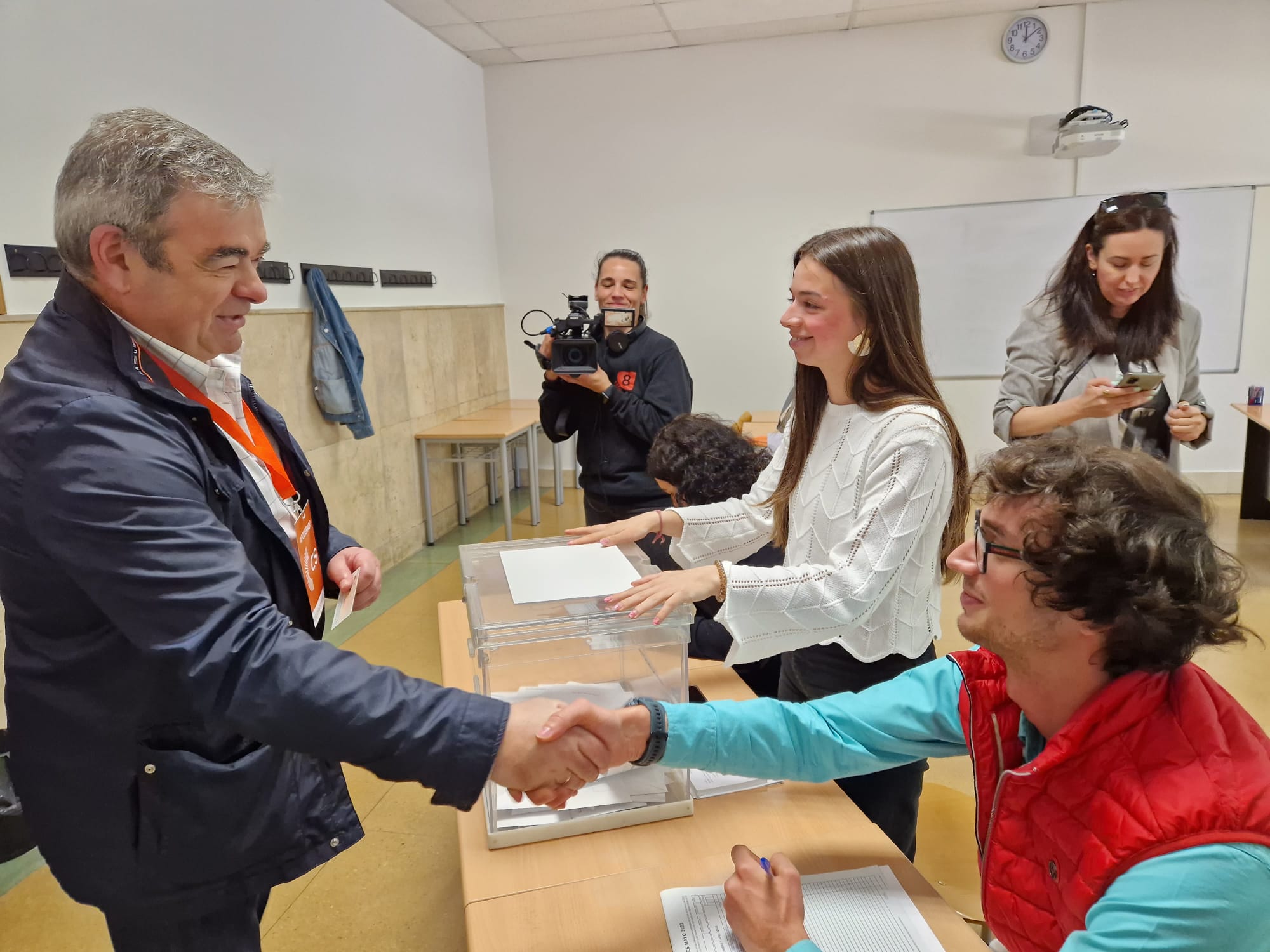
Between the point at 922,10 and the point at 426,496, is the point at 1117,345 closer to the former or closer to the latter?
the point at 426,496

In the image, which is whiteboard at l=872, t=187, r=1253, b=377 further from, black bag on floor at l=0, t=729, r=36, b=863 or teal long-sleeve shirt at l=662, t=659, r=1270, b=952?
black bag on floor at l=0, t=729, r=36, b=863

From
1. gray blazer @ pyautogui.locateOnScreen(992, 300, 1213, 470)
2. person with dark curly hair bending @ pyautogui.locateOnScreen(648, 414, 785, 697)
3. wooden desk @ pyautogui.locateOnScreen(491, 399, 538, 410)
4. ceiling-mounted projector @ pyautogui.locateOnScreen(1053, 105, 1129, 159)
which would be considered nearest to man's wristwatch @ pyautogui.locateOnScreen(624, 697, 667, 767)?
person with dark curly hair bending @ pyautogui.locateOnScreen(648, 414, 785, 697)

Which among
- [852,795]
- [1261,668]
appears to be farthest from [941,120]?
[852,795]

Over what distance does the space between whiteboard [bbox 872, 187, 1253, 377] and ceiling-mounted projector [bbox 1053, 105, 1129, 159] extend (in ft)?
1.31

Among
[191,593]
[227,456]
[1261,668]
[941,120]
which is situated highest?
[941,120]

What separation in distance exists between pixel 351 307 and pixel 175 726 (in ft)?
12.1

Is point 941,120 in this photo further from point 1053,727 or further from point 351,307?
point 1053,727

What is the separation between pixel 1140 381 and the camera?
2062mm

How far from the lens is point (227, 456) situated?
1038mm

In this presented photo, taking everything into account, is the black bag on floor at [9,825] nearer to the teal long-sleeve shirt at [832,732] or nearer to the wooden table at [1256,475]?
the teal long-sleeve shirt at [832,732]

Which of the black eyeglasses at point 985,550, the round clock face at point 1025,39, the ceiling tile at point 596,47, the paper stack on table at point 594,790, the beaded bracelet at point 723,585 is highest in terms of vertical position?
the ceiling tile at point 596,47

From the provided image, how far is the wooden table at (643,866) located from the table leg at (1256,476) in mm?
5122

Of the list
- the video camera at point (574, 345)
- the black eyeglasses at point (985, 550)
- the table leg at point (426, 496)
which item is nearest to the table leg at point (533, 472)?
the table leg at point (426, 496)

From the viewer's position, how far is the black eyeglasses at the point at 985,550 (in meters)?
0.95
